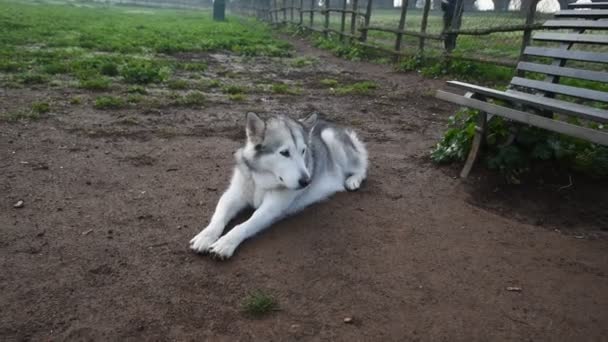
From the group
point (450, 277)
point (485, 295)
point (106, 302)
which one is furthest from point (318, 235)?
point (106, 302)

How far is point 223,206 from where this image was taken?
3.60 meters

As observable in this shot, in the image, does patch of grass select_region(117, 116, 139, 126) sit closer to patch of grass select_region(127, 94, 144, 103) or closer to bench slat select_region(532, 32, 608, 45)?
patch of grass select_region(127, 94, 144, 103)

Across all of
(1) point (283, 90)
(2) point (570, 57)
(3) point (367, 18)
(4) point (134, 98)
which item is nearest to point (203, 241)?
(2) point (570, 57)

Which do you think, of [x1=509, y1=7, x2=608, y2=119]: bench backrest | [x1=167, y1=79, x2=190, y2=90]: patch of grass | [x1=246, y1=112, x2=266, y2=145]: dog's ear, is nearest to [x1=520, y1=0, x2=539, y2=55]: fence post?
[x1=509, y1=7, x2=608, y2=119]: bench backrest

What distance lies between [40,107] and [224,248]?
4.80 m

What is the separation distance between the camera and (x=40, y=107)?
629cm

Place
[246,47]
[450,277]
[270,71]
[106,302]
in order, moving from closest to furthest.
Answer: [106,302]
[450,277]
[270,71]
[246,47]

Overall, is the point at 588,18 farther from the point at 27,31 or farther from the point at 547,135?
the point at 27,31

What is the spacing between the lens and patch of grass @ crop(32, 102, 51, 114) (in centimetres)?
624

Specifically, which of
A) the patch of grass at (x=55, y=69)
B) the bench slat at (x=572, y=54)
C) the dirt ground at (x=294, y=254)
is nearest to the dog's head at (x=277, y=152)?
the dirt ground at (x=294, y=254)

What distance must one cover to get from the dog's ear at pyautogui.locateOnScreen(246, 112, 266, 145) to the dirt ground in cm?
75

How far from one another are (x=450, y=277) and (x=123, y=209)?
276 centimetres

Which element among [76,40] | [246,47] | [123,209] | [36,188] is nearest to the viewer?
[123,209]

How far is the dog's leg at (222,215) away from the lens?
3.21 m
